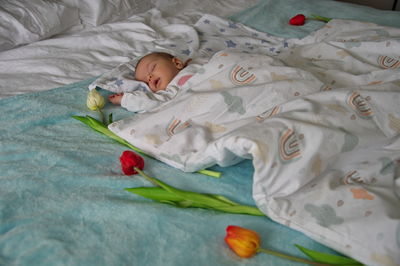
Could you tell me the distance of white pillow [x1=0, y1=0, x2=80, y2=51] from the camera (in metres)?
1.56

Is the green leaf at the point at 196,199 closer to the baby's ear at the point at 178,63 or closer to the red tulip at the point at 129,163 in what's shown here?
the red tulip at the point at 129,163

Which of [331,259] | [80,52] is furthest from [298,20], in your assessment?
[331,259]

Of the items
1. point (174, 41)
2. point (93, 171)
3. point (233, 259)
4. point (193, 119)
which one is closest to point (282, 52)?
point (174, 41)

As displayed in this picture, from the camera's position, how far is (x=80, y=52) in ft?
5.41

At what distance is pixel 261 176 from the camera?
88cm

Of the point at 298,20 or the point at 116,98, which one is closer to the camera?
the point at 116,98

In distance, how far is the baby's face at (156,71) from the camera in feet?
4.78

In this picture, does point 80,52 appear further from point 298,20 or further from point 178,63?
point 298,20

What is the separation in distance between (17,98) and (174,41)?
0.72 m

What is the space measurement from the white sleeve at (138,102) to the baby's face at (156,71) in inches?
4.7

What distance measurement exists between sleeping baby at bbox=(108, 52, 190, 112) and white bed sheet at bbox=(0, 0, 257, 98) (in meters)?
0.19

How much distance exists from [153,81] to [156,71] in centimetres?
4

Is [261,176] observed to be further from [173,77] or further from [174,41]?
[174,41]

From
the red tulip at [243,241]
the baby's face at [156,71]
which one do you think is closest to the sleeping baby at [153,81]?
the baby's face at [156,71]
